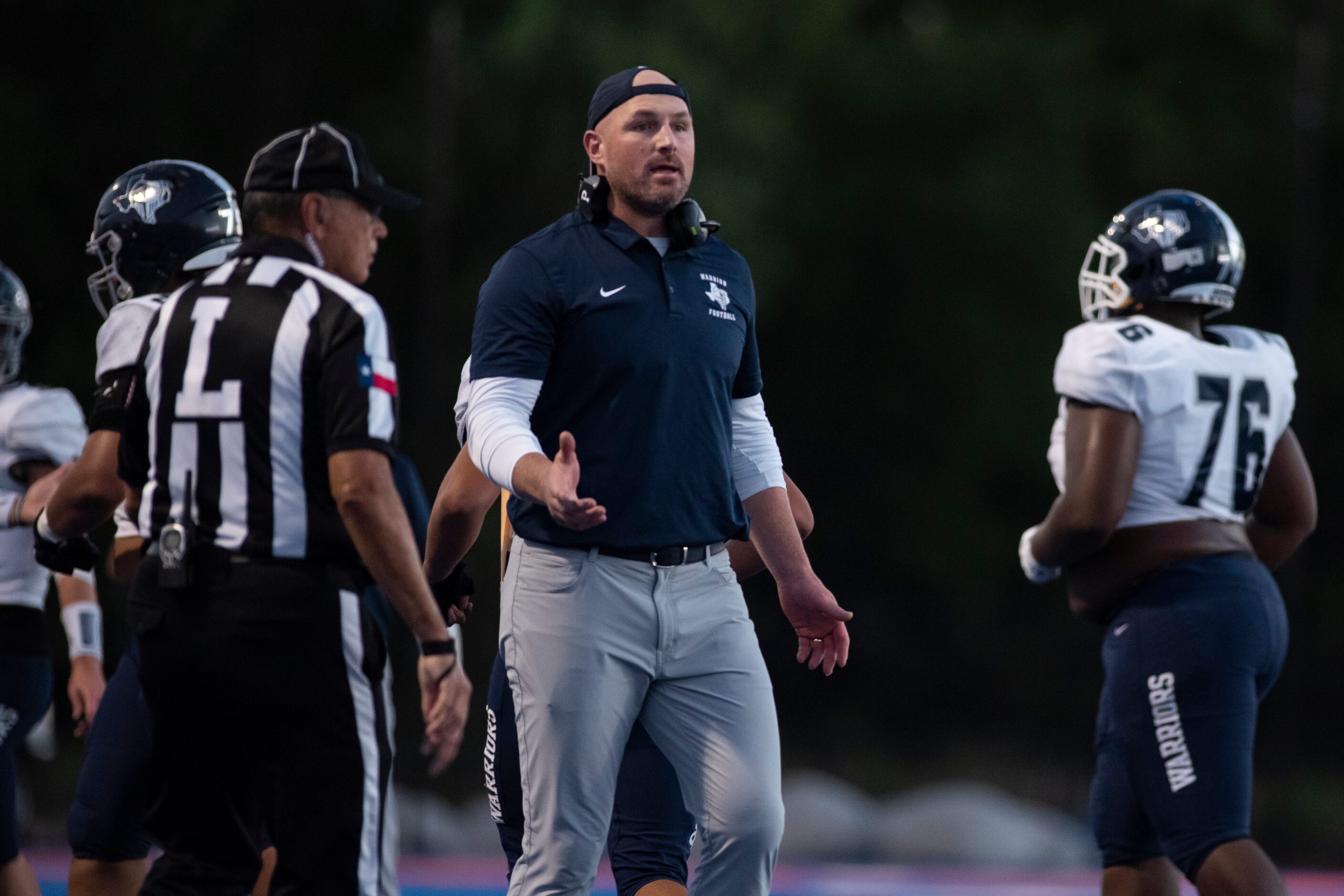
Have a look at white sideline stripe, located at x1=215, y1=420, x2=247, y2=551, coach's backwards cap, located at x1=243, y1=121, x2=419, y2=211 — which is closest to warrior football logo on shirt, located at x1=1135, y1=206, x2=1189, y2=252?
coach's backwards cap, located at x1=243, y1=121, x2=419, y2=211

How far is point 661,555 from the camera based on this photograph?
3459 millimetres

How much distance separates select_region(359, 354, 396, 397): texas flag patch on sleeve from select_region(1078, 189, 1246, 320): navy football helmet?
218 cm

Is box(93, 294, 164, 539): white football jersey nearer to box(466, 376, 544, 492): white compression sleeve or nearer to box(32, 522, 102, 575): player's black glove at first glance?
box(32, 522, 102, 575): player's black glove

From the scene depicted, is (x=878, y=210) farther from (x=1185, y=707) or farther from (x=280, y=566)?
(x=280, y=566)

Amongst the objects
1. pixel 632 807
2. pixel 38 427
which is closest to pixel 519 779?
pixel 632 807

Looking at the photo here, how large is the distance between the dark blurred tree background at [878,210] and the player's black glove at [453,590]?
546 centimetres

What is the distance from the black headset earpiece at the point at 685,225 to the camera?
12.0ft

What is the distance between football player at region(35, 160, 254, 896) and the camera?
3.85 metres

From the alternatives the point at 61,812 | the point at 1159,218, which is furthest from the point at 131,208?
the point at 61,812

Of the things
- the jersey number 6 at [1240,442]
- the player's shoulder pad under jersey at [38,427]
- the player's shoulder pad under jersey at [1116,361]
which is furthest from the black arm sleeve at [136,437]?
the jersey number 6 at [1240,442]

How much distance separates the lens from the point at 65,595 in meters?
4.88

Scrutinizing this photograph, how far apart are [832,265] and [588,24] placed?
145 inches

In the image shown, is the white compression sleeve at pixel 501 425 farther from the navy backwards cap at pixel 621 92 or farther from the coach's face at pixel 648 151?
the navy backwards cap at pixel 621 92

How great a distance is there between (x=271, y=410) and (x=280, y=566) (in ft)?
1.00
